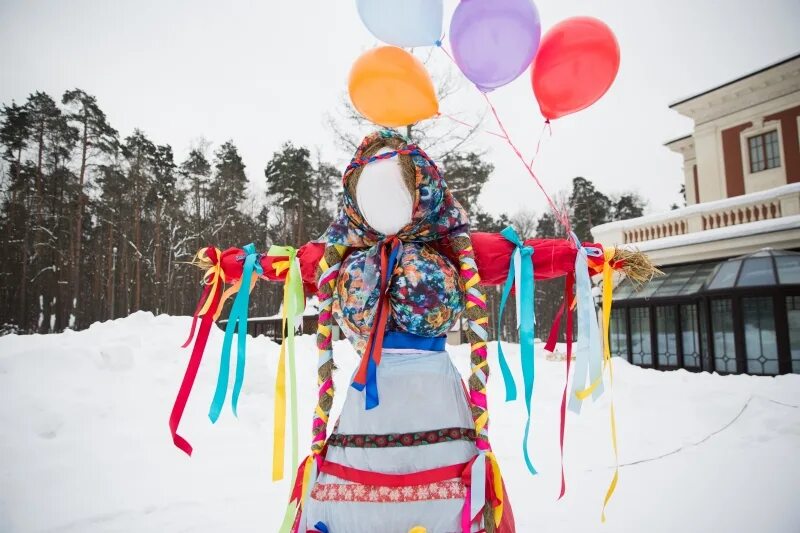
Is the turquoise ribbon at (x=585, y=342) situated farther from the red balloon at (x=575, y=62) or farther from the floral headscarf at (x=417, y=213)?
the red balloon at (x=575, y=62)

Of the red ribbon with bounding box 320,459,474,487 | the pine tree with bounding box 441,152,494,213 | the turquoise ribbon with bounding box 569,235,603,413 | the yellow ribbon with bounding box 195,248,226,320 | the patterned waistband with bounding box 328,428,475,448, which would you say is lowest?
the red ribbon with bounding box 320,459,474,487

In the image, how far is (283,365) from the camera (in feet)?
7.06

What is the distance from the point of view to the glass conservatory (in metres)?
8.52

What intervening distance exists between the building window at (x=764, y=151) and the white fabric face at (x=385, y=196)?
16.4 metres

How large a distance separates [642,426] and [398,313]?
4481 millimetres

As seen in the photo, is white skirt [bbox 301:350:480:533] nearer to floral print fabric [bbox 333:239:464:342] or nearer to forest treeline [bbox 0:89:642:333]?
Answer: floral print fabric [bbox 333:239:464:342]

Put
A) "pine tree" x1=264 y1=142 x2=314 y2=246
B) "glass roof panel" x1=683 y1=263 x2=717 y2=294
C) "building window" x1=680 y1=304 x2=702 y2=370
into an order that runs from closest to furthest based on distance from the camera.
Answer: "building window" x1=680 y1=304 x2=702 y2=370, "glass roof panel" x1=683 y1=263 x2=717 y2=294, "pine tree" x1=264 y1=142 x2=314 y2=246

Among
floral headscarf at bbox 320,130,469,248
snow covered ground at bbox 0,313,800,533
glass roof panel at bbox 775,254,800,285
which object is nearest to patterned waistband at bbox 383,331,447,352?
floral headscarf at bbox 320,130,469,248

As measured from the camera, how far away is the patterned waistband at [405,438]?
1745 millimetres

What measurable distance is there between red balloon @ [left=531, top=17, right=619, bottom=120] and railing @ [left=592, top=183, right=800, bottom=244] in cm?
1070

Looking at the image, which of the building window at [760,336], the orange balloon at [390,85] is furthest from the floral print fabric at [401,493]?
the building window at [760,336]

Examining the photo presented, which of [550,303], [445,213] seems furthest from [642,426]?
[550,303]

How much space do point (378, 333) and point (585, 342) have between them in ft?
3.41

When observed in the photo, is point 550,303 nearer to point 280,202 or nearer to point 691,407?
point 280,202
